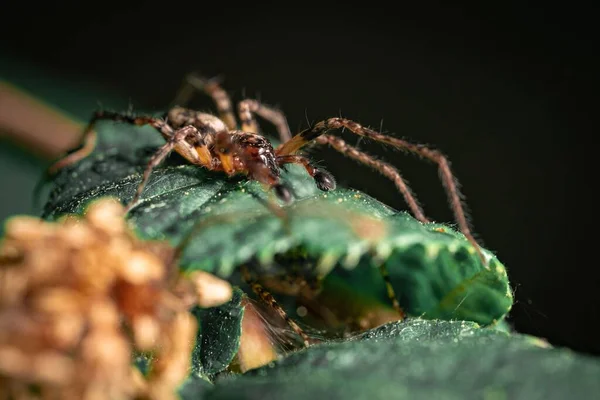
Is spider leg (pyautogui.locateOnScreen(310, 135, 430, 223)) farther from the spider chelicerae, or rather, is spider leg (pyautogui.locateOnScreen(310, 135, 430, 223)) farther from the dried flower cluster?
the dried flower cluster

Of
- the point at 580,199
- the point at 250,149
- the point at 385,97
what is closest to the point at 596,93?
the point at 580,199

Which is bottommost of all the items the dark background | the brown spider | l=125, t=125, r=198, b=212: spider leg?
the dark background

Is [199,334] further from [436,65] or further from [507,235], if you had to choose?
[436,65]

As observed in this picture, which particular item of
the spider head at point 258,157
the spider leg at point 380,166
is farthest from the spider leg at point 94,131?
the spider leg at point 380,166

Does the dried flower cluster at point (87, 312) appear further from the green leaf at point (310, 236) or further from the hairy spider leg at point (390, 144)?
the hairy spider leg at point (390, 144)

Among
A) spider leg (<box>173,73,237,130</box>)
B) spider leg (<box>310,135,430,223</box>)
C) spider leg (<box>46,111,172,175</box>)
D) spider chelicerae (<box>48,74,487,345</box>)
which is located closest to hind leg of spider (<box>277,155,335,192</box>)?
spider chelicerae (<box>48,74,487,345</box>)

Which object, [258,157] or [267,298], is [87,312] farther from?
[258,157]
